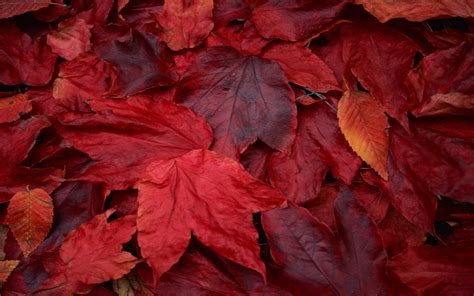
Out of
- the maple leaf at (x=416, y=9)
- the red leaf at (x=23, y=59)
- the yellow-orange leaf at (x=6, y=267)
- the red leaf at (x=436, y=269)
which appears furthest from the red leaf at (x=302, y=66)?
the yellow-orange leaf at (x=6, y=267)

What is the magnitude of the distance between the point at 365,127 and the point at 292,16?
0.24 m

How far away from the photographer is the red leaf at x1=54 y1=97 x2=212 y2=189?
729 mm

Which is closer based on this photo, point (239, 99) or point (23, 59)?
point (239, 99)

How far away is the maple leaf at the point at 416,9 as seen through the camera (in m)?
0.73

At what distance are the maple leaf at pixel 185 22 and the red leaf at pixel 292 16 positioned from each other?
0.09 meters

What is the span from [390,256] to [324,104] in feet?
0.89

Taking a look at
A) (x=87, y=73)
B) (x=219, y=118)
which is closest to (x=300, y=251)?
(x=219, y=118)

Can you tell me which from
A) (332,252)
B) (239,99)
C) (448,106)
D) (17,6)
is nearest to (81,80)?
(17,6)

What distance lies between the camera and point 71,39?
0.87 meters

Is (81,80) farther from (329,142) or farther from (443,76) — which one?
(443,76)

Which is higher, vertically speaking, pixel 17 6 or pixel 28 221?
pixel 17 6

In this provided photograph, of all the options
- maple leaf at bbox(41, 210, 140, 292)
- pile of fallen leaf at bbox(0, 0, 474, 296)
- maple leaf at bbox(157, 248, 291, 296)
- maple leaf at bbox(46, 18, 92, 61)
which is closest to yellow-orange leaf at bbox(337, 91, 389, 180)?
pile of fallen leaf at bbox(0, 0, 474, 296)

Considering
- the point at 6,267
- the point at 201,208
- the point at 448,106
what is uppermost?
the point at 448,106

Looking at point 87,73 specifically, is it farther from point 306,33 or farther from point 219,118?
point 306,33
